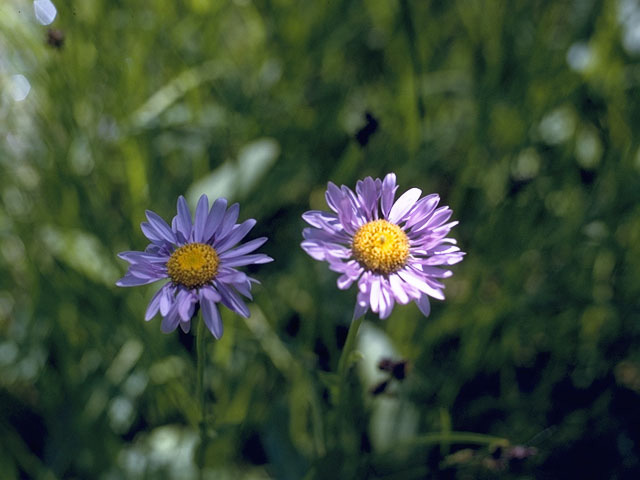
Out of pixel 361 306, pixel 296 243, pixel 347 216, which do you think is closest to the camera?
pixel 361 306

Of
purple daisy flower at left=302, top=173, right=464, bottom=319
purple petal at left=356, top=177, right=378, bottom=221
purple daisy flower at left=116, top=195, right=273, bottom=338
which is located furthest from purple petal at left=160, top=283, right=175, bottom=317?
purple petal at left=356, top=177, right=378, bottom=221

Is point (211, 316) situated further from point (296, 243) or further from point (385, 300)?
point (296, 243)

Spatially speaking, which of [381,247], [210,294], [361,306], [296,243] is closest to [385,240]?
[381,247]

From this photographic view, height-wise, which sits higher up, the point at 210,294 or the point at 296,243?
the point at 296,243

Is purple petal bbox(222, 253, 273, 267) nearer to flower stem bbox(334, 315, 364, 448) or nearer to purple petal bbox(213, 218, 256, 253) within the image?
purple petal bbox(213, 218, 256, 253)

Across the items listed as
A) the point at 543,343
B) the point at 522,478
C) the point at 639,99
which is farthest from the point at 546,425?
the point at 639,99

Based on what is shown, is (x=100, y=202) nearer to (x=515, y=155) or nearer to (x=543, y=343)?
(x=515, y=155)
